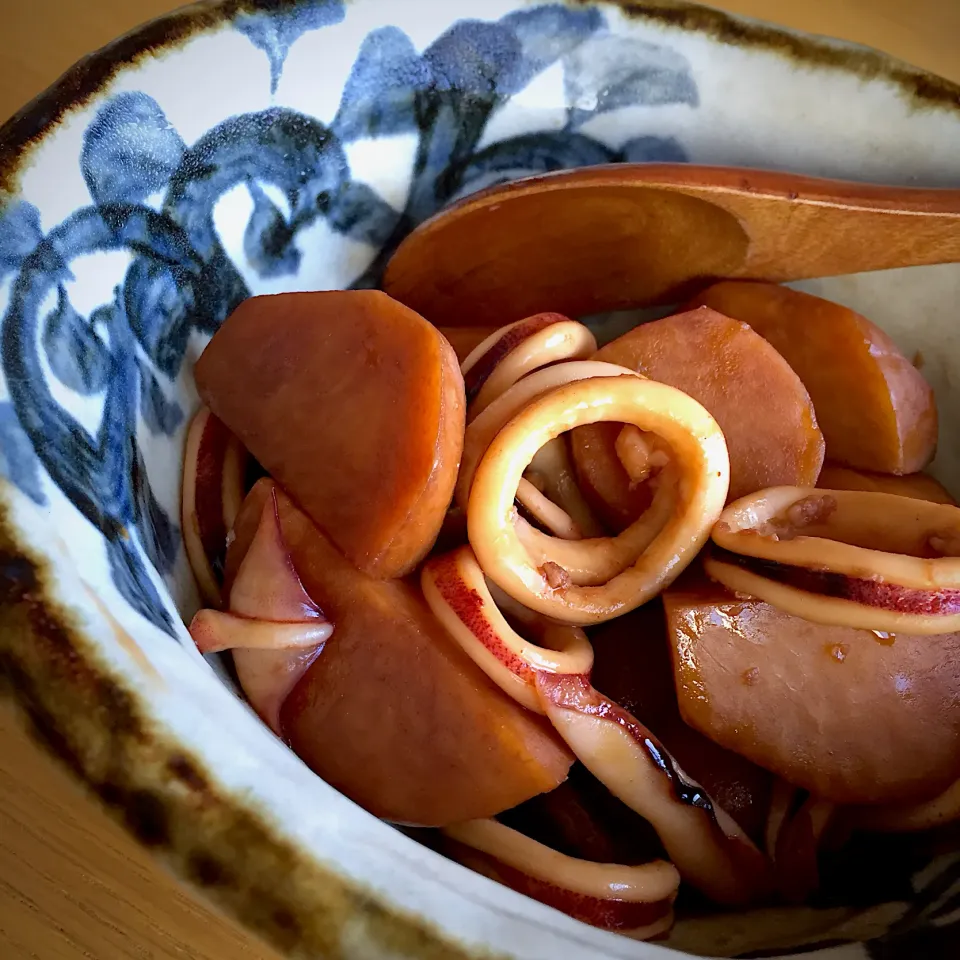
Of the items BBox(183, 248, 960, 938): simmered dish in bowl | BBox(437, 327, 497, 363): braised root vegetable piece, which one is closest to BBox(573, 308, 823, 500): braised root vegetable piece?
BBox(183, 248, 960, 938): simmered dish in bowl

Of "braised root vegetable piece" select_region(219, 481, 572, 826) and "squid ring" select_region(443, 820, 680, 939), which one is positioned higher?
"braised root vegetable piece" select_region(219, 481, 572, 826)

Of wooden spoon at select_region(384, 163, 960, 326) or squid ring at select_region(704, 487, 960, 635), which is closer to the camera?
squid ring at select_region(704, 487, 960, 635)

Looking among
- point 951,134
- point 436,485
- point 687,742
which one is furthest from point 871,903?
point 951,134

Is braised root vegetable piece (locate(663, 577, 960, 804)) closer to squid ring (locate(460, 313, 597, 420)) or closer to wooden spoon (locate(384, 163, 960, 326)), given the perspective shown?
squid ring (locate(460, 313, 597, 420))

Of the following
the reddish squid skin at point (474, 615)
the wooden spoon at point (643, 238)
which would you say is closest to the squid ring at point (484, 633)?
the reddish squid skin at point (474, 615)

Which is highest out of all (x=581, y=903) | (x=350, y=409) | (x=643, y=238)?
(x=643, y=238)

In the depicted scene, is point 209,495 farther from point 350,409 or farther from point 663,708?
point 663,708

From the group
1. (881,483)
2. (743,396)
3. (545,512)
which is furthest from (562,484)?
(881,483)

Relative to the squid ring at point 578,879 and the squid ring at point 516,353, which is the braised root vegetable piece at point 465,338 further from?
the squid ring at point 578,879
